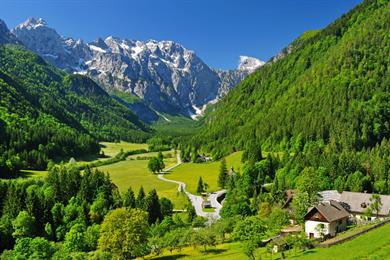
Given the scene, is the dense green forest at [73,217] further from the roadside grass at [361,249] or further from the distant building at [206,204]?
the roadside grass at [361,249]

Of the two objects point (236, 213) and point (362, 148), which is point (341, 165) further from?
point (236, 213)

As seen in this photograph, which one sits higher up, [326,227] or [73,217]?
[326,227]

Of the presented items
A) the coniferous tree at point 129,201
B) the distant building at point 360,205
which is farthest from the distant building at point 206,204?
the distant building at point 360,205

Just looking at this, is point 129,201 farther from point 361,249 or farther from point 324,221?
point 361,249

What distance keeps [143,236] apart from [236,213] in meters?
33.9

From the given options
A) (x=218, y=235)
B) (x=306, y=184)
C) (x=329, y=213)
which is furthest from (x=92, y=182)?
(x=329, y=213)

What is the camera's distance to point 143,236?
79.1 m

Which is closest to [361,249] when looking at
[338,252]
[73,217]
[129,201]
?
[338,252]

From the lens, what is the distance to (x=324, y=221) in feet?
264

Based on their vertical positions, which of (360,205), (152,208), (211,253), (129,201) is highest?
(129,201)

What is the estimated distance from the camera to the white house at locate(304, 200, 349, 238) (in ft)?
263

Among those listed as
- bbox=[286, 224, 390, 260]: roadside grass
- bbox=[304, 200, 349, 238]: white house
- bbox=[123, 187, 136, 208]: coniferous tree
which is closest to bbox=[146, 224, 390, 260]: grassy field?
bbox=[286, 224, 390, 260]: roadside grass

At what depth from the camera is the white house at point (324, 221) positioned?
8006 centimetres

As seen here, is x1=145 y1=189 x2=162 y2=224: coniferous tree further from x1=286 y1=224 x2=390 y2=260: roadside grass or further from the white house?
x1=286 y1=224 x2=390 y2=260: roadside grass
